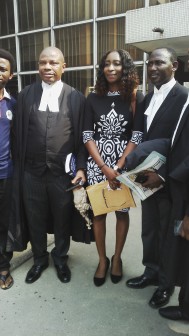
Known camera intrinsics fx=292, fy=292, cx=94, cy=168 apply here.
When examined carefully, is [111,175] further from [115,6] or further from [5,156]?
[115,6]

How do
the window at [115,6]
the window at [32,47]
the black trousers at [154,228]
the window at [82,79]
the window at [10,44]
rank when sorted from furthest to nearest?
the window at [10,44]
the window at [32,47]
the window at [82,79]
the window at [115,6]
the black trousers at [154,228]

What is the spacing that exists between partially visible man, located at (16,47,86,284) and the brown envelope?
0.18m

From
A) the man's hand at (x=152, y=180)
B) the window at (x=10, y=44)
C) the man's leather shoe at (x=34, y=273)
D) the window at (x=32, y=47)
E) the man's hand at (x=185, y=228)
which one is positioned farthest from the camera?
the window at (x=10, y=44)

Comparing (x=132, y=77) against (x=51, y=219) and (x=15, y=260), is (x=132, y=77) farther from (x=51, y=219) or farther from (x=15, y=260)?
(x=15, y=260)

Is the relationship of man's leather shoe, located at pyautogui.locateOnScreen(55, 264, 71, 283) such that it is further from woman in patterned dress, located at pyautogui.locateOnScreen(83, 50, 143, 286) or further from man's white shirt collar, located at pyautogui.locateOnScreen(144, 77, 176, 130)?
man's white shirt collar, located at pyautogui.locateOnScreen(144, 77, 176, 130)

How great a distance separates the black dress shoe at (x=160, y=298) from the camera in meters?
2.33

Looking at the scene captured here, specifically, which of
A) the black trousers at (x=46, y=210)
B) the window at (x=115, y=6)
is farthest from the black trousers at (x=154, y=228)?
the window at (x=115, y=6)

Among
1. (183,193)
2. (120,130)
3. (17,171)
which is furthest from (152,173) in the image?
(17,171)

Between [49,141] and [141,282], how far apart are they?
1477mm

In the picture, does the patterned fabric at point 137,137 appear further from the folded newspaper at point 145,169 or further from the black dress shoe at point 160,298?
the black dress shoe at point 160,298

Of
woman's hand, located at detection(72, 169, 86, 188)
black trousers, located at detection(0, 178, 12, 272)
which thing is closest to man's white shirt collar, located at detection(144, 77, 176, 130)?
woman's hand, located at detection(72, 169, 86, 188)

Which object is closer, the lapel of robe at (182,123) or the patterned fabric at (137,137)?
the lapel of robe at (182,123)

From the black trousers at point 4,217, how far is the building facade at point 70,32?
5467mm

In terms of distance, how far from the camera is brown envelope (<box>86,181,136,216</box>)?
2.47 meters
